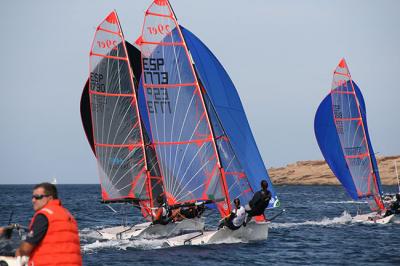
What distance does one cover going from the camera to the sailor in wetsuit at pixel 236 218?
2155 centimetres

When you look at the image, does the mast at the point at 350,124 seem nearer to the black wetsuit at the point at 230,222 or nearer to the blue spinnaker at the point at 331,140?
the blue spinnaker at the point at 331,140

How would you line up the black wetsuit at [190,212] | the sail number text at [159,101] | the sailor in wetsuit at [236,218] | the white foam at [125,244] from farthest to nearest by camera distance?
1. the black wetsuit at [190,212]
2. the sail number text at [159,101]
3. the white foam at [125,244]
4. the sailor in wetsuit at [236,218]

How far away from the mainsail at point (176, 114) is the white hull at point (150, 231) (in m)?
1.39

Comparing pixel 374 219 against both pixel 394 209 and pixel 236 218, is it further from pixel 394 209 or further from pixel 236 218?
pixel 236 218

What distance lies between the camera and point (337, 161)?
1439 inches

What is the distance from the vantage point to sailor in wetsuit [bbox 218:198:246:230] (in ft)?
70.7

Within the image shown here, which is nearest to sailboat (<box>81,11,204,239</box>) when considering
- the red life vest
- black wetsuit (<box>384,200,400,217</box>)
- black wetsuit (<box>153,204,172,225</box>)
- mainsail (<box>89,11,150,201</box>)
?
mainsail (<box>89,11,150,201</box>)

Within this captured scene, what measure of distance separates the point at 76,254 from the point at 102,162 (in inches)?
819

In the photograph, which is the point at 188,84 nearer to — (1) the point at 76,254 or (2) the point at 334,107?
(2) the point at 334,107

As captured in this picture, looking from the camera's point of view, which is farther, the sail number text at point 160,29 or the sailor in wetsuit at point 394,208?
the sailor in wetsuit at point 394,208

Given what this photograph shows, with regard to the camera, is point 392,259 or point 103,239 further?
point 103,239

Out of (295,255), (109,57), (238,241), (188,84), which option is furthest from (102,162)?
(295,255)

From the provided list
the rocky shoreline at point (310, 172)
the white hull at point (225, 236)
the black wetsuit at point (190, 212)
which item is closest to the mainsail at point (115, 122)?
the black wetsuit at point (190, 212)

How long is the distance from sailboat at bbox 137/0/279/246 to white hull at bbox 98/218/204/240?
141cm
